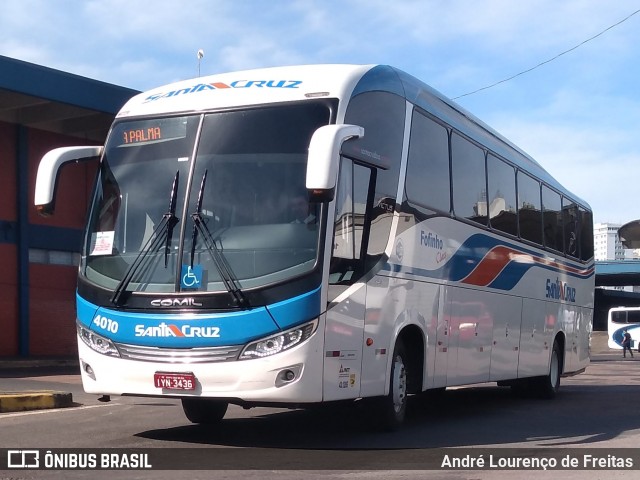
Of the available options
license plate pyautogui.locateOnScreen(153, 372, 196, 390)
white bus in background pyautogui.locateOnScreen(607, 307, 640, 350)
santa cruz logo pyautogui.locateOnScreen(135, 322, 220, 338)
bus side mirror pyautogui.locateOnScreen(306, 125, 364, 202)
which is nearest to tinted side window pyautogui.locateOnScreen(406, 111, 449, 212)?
bus side mirror pyautogui.locateOnScreen(306, 125, 364, 202)

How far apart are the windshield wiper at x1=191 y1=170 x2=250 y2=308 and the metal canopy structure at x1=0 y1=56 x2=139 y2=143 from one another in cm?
1591

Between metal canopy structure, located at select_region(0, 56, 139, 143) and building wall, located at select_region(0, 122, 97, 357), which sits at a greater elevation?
metal canopy structure, located at select_region(0, 56, 139, 143)

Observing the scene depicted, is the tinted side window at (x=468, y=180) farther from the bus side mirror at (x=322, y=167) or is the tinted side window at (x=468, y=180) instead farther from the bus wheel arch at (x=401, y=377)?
the bus side mirror at (x=322, y=167)

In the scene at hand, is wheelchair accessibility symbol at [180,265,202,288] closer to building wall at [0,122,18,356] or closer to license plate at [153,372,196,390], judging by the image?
license plate at [153,372,196,390]

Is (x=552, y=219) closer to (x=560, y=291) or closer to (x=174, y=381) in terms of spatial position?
(x=560, y=291)

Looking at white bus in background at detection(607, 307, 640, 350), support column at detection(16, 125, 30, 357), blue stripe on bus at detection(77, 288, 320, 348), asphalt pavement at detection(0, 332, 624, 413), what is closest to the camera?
blue stripe on bus at detection(77, 288, 320, 348)

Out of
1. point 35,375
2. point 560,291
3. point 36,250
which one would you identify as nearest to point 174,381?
point 560,291

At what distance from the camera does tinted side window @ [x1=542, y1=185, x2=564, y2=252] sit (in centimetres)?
1698

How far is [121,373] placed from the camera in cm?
884

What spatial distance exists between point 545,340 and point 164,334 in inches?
378

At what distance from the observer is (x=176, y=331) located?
8.60 m

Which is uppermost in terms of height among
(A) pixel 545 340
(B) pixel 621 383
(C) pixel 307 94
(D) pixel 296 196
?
(C) pixel 307 94

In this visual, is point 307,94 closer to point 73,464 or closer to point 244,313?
point 244,313

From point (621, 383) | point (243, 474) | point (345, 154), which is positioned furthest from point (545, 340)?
point (243, 474)
